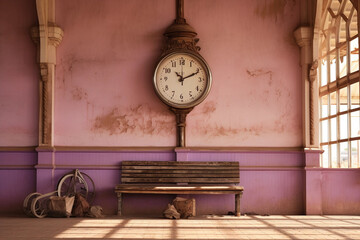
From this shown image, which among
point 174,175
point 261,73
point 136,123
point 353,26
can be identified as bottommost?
point 174,175

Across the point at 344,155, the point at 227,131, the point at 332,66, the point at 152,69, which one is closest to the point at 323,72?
the point at 332,66

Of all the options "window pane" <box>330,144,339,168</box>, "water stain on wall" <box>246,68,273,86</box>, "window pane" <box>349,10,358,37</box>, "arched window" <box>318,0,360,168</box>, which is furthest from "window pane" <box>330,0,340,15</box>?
"window pane" <box>330,144,339,168</box>

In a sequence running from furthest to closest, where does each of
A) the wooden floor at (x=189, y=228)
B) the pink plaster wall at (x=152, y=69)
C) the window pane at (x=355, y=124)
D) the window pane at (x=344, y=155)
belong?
the pink plaster wall at (x=152, y=69) → the window pane at (x=344, y=155) → the window pane at (x=355, y=124) → the wooden floor at (x=189, y=228)

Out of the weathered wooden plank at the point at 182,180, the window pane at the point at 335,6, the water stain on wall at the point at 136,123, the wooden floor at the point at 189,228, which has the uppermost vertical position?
the window pane at the point at 335,6

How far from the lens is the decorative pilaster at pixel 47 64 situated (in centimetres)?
801

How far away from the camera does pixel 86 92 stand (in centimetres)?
820

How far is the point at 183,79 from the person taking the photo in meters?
8.07

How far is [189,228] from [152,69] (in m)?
2.66

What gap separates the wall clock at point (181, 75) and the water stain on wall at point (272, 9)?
3.62 feet

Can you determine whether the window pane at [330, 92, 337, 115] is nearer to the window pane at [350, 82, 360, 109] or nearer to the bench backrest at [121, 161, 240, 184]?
the window pane at [350, 82, 360, 109]

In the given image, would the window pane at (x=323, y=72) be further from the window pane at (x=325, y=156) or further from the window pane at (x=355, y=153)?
the window pane at (x=355, y=153)

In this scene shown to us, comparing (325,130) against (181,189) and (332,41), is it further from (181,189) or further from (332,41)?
(181,189)

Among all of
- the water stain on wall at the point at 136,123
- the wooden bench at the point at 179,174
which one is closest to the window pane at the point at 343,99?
the wooden bench at the point at 179,174

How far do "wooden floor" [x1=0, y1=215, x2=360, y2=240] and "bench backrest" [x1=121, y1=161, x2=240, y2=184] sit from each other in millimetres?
620
